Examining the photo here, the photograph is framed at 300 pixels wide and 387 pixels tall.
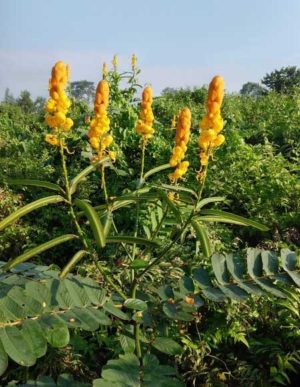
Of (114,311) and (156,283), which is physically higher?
(114,311)

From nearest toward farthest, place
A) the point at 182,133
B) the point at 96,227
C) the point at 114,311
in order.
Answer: the point at 96,227 → the point at 114,311 → the point at 182,133

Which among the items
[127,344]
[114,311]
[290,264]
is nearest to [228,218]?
[290,264]

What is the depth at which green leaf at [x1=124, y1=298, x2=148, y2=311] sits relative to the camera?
1.54 metres

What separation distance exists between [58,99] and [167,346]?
864mm

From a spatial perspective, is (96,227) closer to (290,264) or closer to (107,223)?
(107,223)

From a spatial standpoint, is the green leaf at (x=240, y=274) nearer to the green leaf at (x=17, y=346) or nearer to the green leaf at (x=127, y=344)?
the green leaf at (x=127, y=344)

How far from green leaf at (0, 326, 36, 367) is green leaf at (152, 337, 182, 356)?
1.56ft

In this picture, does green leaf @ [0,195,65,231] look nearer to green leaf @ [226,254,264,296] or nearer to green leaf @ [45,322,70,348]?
green leaf @ [45,322,70,348]

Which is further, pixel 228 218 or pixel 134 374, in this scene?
pixel 228 218

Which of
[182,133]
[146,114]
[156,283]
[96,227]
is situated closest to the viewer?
[96,227]

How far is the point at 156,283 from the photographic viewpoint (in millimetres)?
2326

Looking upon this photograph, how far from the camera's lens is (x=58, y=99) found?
142cm

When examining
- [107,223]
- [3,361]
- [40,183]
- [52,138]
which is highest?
[52,138]

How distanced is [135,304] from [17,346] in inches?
16.8
